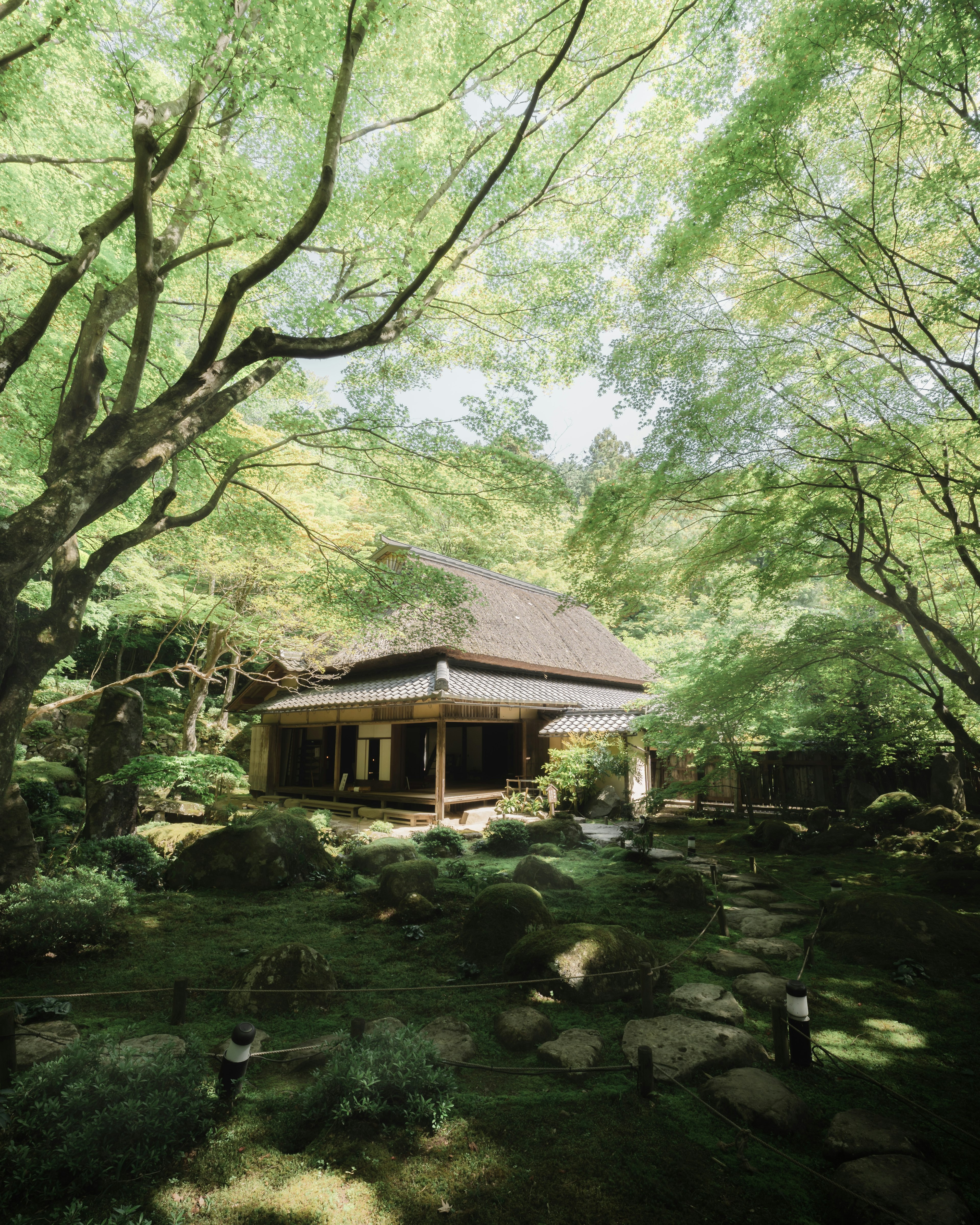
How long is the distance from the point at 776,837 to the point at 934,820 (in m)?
2.66

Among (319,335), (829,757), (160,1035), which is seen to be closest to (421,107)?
(319,335)

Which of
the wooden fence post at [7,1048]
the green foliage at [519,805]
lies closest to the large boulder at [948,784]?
the green foliage at [519,805]

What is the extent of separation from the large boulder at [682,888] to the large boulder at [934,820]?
18.7 ft

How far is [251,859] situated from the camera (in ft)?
25.8

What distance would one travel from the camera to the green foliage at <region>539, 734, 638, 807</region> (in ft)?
42.0

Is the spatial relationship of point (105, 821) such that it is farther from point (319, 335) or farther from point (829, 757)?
point (829, 757)

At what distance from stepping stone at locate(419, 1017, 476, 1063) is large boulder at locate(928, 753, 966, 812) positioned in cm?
1116

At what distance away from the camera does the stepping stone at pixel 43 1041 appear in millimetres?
3348

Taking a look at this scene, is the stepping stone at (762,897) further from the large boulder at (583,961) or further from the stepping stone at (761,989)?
the large boulder at (583,961)

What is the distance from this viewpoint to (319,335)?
6.00 metres

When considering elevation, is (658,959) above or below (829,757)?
below

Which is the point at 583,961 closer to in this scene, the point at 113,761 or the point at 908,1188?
the point at 908,1188

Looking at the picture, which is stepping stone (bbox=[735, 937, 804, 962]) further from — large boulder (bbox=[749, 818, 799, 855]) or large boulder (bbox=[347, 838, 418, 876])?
large boulder (bbox=[749, 818, 799, 855])

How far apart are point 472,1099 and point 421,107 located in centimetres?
949
